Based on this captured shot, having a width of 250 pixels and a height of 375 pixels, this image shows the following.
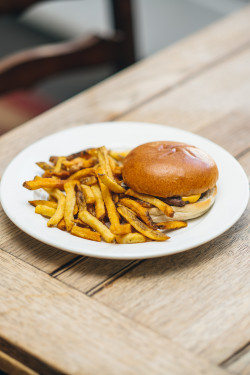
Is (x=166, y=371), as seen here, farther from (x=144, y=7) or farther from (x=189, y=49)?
(x=144, y=7)

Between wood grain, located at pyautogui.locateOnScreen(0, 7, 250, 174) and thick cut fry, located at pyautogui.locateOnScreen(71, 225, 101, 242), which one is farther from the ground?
thick cut fry, located at pyautogui.locateOnScreen(71, 225, 101, 242)

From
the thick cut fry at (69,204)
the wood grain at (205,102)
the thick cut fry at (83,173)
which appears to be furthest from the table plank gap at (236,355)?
the wood grain at (205,102)

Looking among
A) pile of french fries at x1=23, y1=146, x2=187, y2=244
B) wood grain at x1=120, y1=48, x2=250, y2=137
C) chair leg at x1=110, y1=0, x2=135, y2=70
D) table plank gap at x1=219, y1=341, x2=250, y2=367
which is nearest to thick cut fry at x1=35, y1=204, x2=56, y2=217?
pile of french fries at x1=23, y1=146, x2=187, y2=244

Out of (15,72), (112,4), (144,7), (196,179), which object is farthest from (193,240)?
(144,7)

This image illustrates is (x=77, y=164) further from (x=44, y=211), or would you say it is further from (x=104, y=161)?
(x=44, y=211)

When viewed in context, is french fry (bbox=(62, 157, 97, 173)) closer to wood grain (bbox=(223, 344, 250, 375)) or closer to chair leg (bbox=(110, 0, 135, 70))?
wood grain (bbox=(223, 344, 250, 375))

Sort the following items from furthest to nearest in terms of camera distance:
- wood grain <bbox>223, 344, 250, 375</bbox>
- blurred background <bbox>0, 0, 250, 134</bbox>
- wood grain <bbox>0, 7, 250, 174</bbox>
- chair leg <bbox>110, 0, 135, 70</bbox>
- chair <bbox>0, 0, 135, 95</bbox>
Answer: blurred background <bbox>0, 0, 250, 134</bbox>, chair leg <bbox>110, 0, 135, 70</bbox>, chair <bbox>0, 0, 135, 95</bbox>, wood grain <bbox>0, 7, 250, 174</bbox>, wood grain <bbox>223, 344, 250, 375</bbox>

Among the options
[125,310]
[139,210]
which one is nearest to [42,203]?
[139,210]

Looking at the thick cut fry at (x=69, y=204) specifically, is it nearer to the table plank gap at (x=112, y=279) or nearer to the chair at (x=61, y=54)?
the table plank gap at (x=112, y=279)
